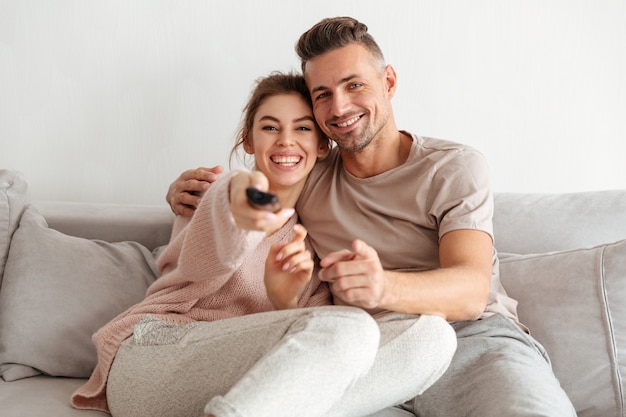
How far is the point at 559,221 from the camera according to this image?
2025 millimetres

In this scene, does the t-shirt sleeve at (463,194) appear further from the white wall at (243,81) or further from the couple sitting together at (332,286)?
the white wall at (243,81)

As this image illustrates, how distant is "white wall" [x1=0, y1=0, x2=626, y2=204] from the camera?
2.23m

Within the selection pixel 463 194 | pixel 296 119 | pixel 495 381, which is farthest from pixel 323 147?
pixel 495 381

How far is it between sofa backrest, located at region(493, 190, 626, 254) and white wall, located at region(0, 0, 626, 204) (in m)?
0.33

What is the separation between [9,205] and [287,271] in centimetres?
87

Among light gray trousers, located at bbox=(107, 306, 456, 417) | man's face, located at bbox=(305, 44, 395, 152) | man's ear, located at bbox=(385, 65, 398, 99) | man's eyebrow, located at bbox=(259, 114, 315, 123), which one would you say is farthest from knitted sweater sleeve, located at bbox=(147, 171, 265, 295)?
man's ear, located at bbox=(385, 65, 398, 99)

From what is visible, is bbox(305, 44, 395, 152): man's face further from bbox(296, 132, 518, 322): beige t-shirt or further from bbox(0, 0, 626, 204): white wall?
bbox(0, 0, 626, 204): white wall

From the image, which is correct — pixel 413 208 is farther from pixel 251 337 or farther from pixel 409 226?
pixel 251 337

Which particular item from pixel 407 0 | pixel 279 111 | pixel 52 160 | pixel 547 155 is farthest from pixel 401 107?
pixel 52 160

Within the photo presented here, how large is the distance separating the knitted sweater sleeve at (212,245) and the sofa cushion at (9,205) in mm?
496

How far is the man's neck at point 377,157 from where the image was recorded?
6.06ft

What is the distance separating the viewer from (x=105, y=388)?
156cm

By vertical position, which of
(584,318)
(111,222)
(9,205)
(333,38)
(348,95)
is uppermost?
(333,38)

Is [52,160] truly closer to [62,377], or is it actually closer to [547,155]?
[62,377]
